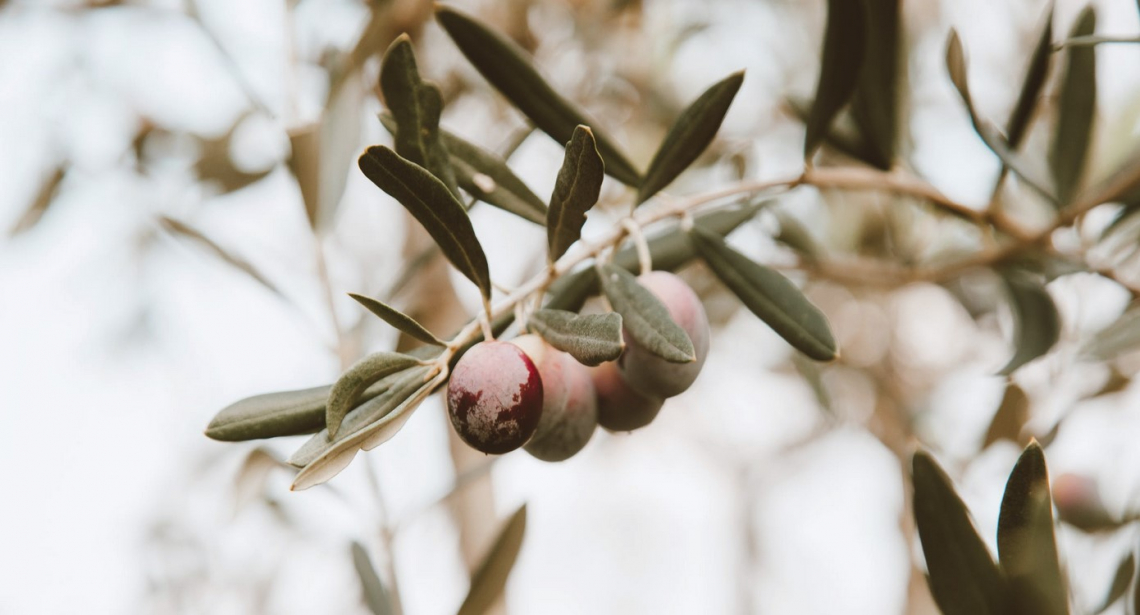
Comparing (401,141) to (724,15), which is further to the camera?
(724,15)

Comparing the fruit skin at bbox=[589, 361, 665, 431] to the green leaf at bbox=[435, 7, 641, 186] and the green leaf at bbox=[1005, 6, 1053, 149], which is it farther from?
the green leaf at bbox=[1005, 6, 1053, 149]

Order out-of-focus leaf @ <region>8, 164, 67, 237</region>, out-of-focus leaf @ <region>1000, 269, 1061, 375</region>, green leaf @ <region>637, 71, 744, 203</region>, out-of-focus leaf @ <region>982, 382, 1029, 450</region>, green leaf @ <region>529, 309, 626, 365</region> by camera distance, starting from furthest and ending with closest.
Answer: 1. out-of-focus leaf @ <region>8, 164, 67, 237</region>
2. out-of-focus leaf @ <region>982, 382, 1029, 450</region>
3. out-of-focus leaf @ <region>1000, 269, 1061, 375</region>
4. green leaf @ <region>637, 71, 744, 203</region>
5. green leaf @ <region>529, 309, 626, 365</region>

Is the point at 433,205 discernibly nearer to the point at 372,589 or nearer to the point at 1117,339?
the point at 372,589

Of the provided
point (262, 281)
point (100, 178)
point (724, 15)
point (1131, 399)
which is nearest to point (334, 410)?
point (262, 281)

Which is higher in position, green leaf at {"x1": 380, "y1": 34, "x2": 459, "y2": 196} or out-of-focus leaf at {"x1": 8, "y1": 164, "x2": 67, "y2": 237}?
green leaf at {"x1": 380, "y1": 34, "x2": 459, "y2": 196}

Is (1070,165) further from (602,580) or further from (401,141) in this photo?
(602,580)

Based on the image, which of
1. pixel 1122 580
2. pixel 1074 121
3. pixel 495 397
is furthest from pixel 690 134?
pixel 1122 580

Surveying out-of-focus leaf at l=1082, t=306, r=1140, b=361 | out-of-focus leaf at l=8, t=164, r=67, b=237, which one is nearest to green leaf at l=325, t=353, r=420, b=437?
out-of-focus leaf at l=1082, t=306, r=1140, b=361
